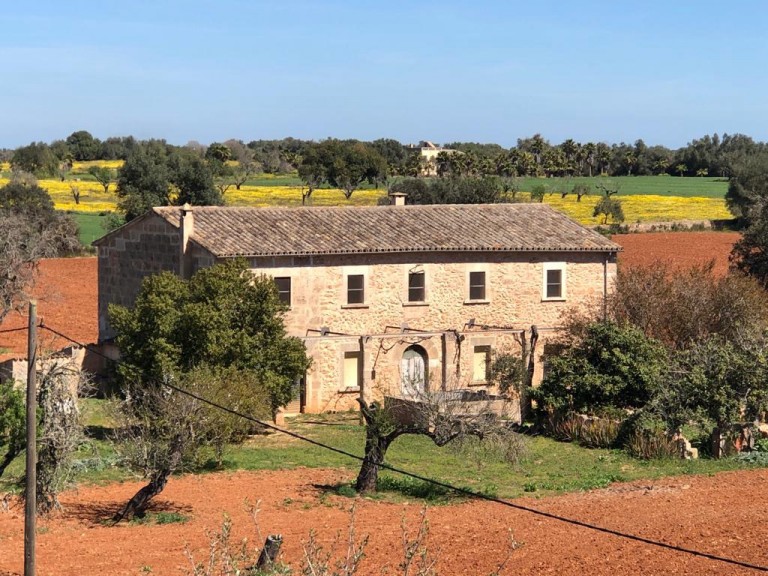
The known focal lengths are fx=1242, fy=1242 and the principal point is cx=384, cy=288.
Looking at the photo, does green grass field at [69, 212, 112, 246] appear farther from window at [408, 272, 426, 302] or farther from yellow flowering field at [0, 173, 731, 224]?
window at [408, 272, 426, 302]

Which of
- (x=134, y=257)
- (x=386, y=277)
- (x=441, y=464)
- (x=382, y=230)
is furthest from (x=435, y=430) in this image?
(x=134, y=257)

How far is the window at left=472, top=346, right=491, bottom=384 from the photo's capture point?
36219 millimetres

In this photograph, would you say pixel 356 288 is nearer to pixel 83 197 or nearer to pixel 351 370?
pixel 351 370

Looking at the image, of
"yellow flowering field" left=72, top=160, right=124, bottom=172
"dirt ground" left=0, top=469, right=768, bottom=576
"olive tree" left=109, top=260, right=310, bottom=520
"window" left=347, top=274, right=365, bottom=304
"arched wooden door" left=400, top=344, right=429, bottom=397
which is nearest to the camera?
"dirt ground" left=0, top=469, right=768, bottom=576

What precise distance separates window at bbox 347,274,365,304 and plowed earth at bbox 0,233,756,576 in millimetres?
9015

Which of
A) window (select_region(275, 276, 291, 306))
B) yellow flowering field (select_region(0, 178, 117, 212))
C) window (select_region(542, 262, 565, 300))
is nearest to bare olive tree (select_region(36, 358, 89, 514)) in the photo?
window (select_region(275, 276, 291, 306))

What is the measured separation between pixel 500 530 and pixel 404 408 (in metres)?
9.12

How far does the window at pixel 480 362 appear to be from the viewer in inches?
1426

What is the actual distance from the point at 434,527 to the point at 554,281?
17.9 meters

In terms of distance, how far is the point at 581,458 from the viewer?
2912 centimetres

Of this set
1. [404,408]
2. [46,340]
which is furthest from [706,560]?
[46,340]

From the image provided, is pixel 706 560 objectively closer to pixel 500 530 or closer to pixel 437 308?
pixel 500 530

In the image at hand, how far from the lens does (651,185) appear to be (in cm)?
12419

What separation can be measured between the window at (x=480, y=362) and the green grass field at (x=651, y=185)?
2832 inches
